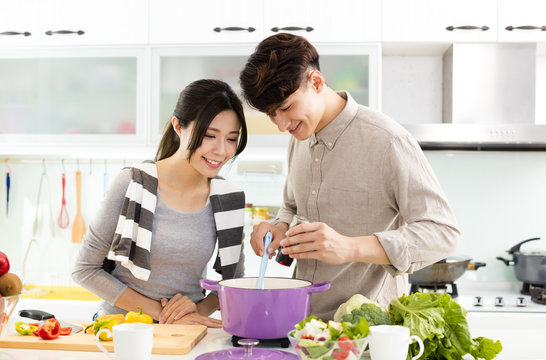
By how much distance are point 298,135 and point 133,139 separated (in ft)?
5.21

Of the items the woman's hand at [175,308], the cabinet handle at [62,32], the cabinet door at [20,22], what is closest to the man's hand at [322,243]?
the woman's hand at [175,308]

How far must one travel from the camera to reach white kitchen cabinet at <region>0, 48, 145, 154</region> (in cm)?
295

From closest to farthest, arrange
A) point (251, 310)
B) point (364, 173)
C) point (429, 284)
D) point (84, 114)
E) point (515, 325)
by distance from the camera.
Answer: point (251, 310), point (364, 173), point (515, 325), point (429, 284), point (84, 114)

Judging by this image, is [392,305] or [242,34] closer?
[392,305]

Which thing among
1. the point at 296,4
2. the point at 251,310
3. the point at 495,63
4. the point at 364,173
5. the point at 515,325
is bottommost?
the point at 515,325

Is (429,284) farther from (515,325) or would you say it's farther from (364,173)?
(364,173)

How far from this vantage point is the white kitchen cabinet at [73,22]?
2.90m

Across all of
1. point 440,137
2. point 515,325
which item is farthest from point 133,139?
point 515,325

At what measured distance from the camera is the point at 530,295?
2.88 m

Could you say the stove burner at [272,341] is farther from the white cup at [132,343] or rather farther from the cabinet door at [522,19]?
the cabinet door at [522,19]

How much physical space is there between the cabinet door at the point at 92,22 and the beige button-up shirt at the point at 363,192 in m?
1.63

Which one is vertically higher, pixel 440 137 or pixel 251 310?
pixel 440 137

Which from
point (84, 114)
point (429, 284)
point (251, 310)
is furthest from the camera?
point (84, 114)

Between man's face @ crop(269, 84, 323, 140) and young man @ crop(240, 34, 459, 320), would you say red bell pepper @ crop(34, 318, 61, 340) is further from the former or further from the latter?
man's face @ crop(269, 84, 323, 140)
